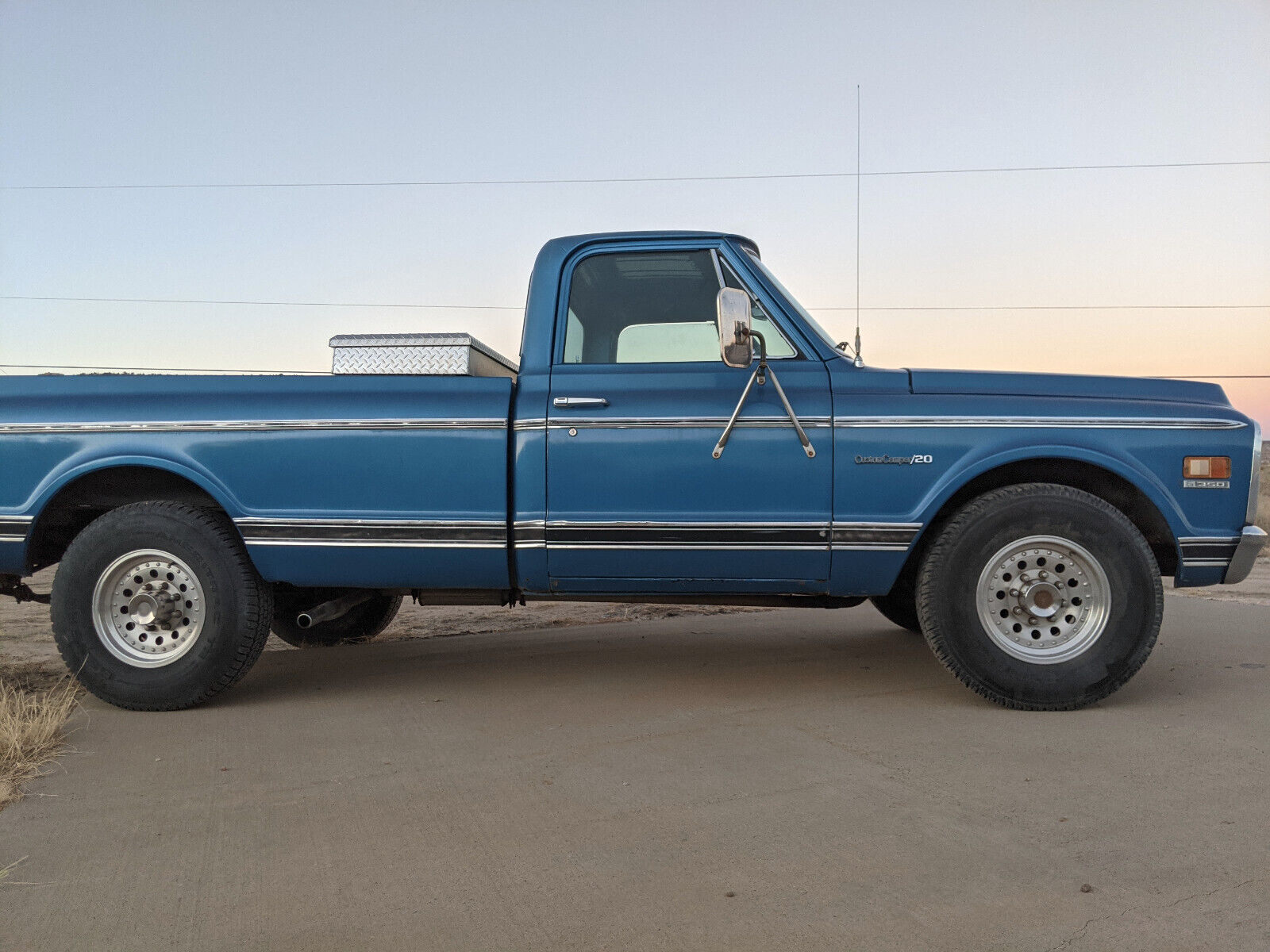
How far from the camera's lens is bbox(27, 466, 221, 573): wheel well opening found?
14.7ft

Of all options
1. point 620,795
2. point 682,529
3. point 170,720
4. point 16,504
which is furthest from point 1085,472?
point 16,504

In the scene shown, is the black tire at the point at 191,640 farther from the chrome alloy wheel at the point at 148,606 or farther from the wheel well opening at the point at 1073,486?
the wheel well opening at the point at 1073,486

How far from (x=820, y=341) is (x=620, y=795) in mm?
2238

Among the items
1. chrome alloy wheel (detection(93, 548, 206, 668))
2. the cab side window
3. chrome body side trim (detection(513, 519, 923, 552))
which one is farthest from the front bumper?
chrome alloy wheel (detection(93, 548, 206, 668))

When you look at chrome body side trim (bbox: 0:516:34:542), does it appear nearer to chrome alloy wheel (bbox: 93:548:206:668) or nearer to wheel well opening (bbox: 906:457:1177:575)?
chrome alloy wheel (bbox: 93:548:206:668)

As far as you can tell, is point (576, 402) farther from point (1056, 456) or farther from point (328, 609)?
point (1056, 456)

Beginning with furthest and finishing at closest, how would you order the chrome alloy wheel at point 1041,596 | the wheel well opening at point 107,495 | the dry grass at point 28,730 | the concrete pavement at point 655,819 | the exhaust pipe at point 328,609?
1. the exhaust pipe at point 328,609
2. the wheel well opening at point 107,495
3. the chrome alloy wheel at point 1041,596
4. the dry grass at point 28,730
5. the concrete pavement at point 655,819

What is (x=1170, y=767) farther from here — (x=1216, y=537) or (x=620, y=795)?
(x=620, y=795)

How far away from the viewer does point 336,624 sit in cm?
580

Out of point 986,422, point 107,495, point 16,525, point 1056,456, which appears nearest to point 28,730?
point 16,525

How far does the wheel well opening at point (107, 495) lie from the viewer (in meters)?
4.48

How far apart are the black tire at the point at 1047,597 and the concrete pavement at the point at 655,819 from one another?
0.44ft

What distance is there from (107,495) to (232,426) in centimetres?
80

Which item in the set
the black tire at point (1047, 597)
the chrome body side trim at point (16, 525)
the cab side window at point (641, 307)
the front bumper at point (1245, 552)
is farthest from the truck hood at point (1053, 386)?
the chrome body side trim at point (16, 525)
